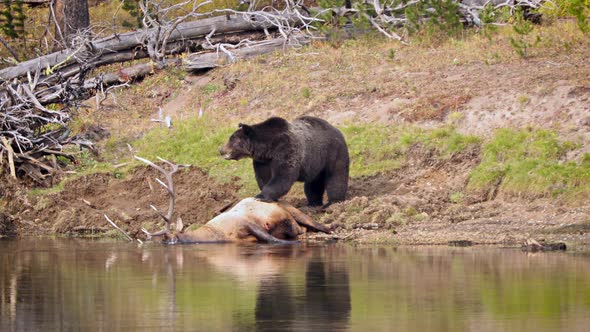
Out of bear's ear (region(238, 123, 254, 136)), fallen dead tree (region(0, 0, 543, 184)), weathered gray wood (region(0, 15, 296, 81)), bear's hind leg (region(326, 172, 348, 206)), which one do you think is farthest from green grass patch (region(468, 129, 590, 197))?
weathered gray wood (region(0, 15, 296, 81))

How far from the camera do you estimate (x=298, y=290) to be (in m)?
11.1

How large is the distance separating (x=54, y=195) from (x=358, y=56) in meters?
8.16

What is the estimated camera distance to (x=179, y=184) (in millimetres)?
20031

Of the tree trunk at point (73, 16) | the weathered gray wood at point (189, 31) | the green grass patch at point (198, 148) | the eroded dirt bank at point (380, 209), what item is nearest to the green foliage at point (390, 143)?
the eroded dirt bank at point (380, 209)

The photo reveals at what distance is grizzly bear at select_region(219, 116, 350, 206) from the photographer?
1705cm

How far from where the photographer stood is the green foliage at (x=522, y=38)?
21.9 metres

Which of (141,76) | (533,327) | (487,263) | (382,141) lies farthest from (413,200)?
(141,76)

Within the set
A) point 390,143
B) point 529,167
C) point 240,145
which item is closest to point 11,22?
point 390,143

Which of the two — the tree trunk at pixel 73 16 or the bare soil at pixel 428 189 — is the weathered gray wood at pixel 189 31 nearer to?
the tree trunk at pixel 73 16

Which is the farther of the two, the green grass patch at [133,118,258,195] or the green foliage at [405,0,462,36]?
the green foliage at [405,0,462,36]

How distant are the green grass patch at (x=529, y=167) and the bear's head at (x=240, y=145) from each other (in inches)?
146

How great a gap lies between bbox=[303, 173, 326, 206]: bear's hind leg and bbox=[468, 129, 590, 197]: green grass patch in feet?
8.26

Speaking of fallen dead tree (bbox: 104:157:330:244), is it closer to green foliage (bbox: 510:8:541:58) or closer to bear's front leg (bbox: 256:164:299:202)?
bear's front leg (bbox: 256:164:299:202)

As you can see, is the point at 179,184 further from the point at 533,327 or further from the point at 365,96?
the point at 533,327
